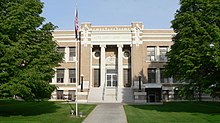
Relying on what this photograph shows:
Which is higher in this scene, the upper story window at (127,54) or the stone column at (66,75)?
the upper story window at (127,54)

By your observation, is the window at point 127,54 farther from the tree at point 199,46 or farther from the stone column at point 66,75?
the tree at point 199,46

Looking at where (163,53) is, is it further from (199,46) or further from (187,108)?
(199,46)

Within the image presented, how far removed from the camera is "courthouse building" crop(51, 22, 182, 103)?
162 ft

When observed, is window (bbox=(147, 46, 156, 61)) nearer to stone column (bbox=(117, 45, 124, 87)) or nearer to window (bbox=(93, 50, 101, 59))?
stone column (bbox=(117, 45, 124, 87))

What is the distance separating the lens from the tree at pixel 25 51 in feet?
59.8

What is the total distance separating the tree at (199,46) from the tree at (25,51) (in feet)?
31.3

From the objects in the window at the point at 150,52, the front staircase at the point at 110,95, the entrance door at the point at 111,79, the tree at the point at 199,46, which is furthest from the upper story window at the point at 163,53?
the tree at the point at 199,46

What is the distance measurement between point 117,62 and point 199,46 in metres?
31.0

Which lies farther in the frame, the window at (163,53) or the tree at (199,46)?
the window at (163,53)

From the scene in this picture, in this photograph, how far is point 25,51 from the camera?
1925 centimetres

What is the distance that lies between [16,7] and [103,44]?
3132cm

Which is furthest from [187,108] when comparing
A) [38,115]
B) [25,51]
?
[25,51]

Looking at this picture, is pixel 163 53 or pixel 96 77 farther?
pixel 163 53

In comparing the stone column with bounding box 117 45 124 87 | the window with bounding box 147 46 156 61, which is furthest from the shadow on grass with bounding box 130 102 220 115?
the window with bounding box 147 46 156 61
